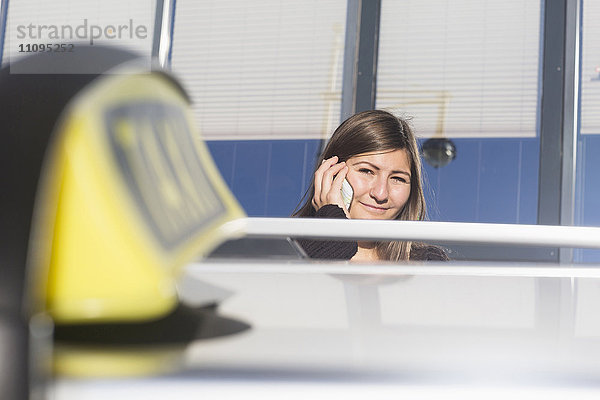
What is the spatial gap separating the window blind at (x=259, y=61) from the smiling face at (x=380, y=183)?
1.75 m

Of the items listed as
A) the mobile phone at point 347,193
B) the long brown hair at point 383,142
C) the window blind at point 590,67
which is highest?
the window blind at point 590,67

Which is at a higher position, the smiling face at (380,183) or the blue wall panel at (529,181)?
the blue wall panel at (529,181)

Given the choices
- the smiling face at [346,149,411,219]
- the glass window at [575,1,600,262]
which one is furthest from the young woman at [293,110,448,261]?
the glass window at [575,1,600,262]

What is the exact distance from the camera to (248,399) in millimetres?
317

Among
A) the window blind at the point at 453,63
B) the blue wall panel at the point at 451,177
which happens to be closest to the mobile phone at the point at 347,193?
the blue wall panel at the point at 451,177

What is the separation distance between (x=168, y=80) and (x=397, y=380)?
21cm

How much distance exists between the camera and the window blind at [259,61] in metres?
3.86

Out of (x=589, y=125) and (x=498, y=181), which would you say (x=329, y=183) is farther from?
(x=589, y=125)

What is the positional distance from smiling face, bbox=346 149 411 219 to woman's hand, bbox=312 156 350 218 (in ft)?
0.15

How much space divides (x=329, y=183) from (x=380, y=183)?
16 cm

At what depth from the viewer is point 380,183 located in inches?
78.7

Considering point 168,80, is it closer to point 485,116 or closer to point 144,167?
point 144,167

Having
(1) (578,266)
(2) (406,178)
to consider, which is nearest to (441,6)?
(2) (406,178)

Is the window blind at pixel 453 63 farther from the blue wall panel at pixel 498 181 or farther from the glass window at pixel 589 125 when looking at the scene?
the glass window at pixel 589 125
